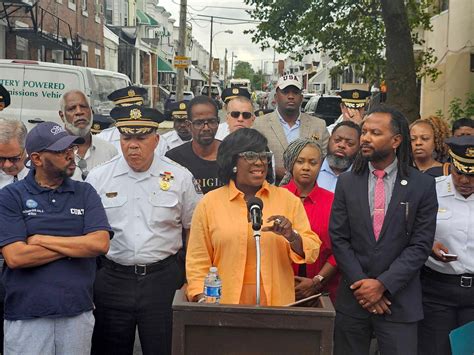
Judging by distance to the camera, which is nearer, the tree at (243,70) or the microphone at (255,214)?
the microphone at (255,214)

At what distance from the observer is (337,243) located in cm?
405

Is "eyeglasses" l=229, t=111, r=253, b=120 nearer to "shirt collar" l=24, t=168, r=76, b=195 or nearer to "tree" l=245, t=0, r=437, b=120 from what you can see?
"shirt collar" l=24, t=168, r=76, b=195

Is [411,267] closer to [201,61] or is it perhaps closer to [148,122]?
[148,122]

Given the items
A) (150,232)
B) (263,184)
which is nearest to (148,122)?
(150,232)

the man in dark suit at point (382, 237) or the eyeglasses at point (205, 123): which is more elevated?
the eyeglasses at point (205, 123)

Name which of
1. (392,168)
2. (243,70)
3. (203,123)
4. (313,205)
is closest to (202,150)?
(203,123)

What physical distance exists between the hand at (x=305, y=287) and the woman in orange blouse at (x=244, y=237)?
0.39 m

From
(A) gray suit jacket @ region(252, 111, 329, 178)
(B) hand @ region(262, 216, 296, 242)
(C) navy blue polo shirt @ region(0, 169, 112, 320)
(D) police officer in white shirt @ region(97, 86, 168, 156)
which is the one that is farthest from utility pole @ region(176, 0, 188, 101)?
(B) hand @ region(262, 216, 296, 242)

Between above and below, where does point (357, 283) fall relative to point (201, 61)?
below

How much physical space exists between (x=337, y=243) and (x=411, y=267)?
1.52 ft

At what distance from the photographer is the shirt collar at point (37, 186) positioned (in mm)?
3713

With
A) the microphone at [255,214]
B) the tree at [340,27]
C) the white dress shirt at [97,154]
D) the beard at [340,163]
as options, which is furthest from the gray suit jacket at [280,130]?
the tree at [340,27]

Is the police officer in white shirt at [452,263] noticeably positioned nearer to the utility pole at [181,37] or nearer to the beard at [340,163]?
the beard at [340,163]

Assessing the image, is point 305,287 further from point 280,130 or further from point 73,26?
point 73,26
